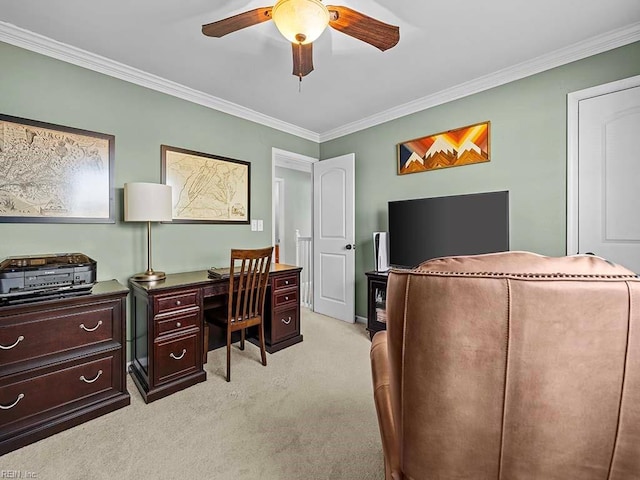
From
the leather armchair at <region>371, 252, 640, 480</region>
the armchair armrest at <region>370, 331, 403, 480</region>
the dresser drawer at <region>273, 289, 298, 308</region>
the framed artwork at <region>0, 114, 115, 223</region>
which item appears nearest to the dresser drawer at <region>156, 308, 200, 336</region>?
the dresser drawer at <region>273, 289, 298, 308</region>

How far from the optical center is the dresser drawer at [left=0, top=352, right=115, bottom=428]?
5.27 feet

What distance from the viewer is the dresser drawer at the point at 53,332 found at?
1.62 meters

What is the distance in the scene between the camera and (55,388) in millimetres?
1740

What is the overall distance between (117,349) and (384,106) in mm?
3266

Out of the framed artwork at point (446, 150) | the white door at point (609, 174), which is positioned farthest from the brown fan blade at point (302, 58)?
the white door at point (609, 174)

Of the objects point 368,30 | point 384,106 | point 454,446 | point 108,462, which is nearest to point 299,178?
point 384,106

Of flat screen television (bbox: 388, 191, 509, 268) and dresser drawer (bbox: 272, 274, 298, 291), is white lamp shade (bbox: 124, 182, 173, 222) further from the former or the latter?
flat screen television (bbox: 388, 191, 509, 268)

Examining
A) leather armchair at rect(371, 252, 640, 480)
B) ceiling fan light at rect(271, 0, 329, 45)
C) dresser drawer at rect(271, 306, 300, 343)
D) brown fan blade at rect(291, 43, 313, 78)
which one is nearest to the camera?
leather armchair at rect(371, 252, 640, 480)

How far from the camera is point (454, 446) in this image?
73 centimetres

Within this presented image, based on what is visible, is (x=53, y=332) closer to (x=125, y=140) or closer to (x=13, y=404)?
(x=13, y=404)

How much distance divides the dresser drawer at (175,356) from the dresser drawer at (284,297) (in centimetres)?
80

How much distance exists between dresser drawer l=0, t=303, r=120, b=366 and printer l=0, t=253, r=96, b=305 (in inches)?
4.3

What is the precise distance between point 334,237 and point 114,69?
8.93 ft

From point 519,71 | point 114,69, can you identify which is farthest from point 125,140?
point 519,71
